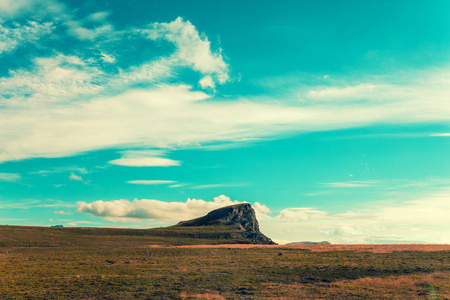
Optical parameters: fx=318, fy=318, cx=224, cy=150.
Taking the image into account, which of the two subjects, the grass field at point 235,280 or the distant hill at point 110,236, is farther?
the distant hill at point 110,236

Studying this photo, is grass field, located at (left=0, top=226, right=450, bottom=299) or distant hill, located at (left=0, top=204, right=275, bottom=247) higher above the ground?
grass field, located at (left=0, top=226, right=450, bottom=299)

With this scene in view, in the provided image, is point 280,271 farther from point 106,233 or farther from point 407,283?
point 106,233

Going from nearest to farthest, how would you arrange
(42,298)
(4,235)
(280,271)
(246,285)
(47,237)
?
1. (42,298)
2. (246,285)
3. (280,271)
4. (4,235)
5. (47,237)

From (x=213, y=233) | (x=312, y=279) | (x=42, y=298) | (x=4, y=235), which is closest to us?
(x=42, y=298)

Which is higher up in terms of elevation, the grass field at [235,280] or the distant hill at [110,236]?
the grass field at [235,280]

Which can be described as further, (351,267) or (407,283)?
(351,267)

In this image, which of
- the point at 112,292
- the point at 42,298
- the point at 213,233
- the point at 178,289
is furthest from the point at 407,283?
the point at 213,233

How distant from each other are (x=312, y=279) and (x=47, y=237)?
374ft

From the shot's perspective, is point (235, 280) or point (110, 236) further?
point (110, 236)

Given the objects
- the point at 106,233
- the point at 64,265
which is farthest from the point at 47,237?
the point at 64,265

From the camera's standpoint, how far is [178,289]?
3606 centimetres

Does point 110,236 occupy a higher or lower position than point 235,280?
lower

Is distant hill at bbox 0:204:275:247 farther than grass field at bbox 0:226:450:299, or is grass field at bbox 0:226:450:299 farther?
distant hill at bbox 0:204:275:247

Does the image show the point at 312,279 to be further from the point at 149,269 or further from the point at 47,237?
the point at 47,237
